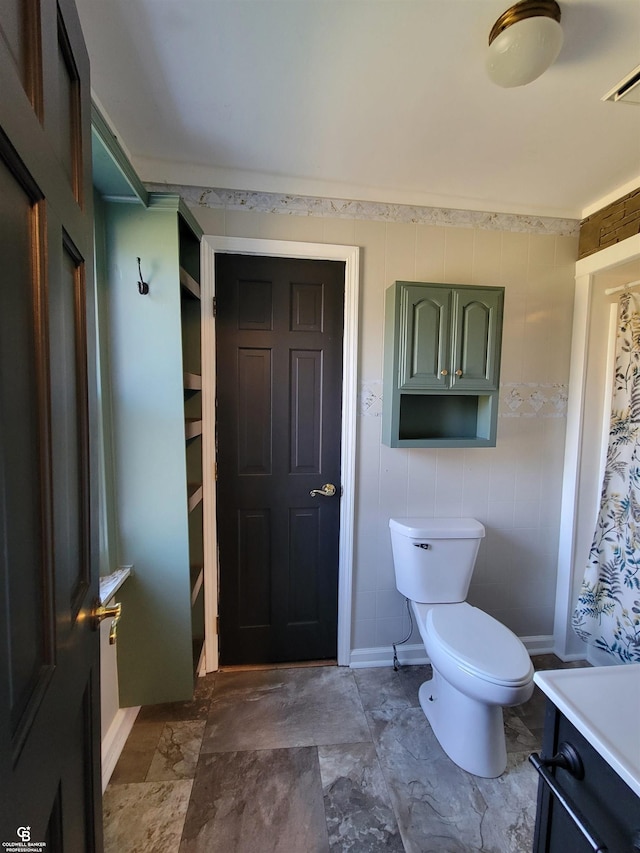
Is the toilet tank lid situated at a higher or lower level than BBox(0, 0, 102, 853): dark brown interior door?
lower

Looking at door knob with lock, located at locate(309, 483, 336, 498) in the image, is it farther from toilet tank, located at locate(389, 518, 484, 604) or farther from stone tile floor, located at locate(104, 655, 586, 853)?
stone tile floor, located at locate(104, 655, 586, 853)

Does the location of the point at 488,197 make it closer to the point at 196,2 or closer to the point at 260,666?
the point at 196,2

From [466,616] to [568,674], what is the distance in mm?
856

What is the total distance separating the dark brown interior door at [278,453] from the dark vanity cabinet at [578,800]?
120 centimetres

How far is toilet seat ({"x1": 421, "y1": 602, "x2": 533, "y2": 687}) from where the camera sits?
4.09ft

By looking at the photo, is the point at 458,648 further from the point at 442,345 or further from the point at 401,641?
the point at 442,345

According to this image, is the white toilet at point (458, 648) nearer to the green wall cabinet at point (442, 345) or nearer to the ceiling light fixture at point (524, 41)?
the green wall cabinet at point (442, 345)

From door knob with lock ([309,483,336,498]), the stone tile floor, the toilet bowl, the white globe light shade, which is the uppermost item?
the white globe light shade

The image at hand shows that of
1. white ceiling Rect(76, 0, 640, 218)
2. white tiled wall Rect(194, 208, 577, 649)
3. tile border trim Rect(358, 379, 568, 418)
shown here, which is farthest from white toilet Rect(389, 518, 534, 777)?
white ceiling Rect(76, 0, 640, 218)

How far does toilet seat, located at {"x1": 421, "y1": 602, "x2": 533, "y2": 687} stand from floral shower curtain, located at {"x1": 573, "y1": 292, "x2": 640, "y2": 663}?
0.69 metres

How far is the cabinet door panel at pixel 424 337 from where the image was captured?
1.59 metres

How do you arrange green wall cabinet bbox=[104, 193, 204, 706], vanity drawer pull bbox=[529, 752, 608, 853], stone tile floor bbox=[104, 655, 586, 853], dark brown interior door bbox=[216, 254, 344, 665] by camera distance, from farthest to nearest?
dark brown interior door bbox=[216, 254, 344, 665], green wall cabinet bbox=[104, 193, 204, 706], stone tile floor bbox=[104, 655, 586, 853], vanity drawer pull bbox=[529, 752, 608, 853]

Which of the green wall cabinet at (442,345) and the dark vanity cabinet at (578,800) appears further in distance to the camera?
the green wall cabinet at (442,345)

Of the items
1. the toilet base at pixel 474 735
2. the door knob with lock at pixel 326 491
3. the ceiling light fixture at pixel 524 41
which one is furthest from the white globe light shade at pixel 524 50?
the toilet base at pixel 474 735
